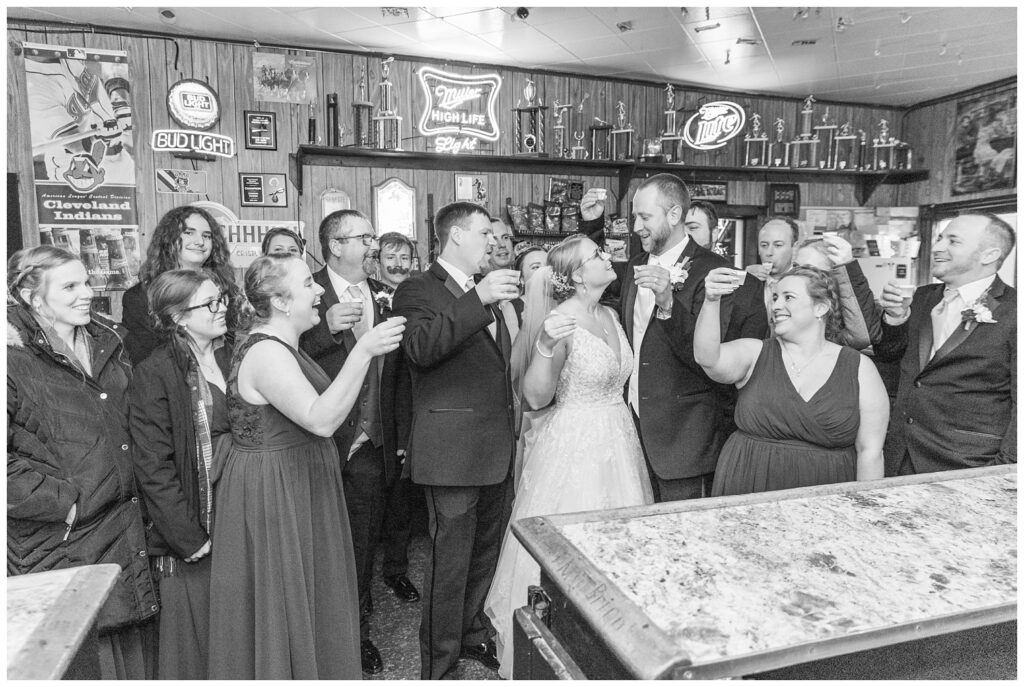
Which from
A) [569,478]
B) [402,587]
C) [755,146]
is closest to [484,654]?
[569,478]

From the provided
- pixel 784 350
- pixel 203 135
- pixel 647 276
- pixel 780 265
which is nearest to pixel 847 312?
pixel 784 350

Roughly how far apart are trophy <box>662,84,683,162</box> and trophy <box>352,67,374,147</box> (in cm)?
277

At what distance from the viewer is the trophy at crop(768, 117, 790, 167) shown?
23.4ft

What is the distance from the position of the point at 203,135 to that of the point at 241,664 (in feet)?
14.0

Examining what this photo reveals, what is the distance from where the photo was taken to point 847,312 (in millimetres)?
2936

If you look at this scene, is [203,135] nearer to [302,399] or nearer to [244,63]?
[244,63]

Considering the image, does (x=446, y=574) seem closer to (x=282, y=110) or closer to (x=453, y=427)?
(x=453, y=427)

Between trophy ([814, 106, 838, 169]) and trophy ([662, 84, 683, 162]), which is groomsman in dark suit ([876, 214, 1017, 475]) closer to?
trophy ([662, 84, 683, 162])

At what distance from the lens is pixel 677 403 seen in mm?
2773

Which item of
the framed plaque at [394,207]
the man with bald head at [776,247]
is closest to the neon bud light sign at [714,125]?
the man with bald head at [776,247]

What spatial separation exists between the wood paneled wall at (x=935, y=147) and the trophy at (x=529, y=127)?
453 cm

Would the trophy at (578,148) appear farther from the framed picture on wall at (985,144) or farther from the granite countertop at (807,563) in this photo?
the granite countertop at (807,563)

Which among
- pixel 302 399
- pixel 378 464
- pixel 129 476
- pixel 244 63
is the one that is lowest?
pixel 378 464

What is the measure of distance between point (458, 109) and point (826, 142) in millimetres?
4206
